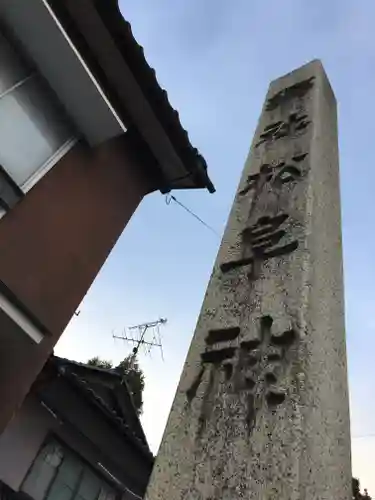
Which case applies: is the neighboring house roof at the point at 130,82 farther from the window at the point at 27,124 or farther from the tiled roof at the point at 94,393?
the tiled roof at the point at 94,393

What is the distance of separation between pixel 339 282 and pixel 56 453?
17.5 ft

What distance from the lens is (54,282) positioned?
5398 millimetres

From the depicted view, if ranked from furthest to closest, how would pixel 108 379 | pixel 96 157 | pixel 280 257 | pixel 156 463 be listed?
1. pixel 108 379
2. pixel 96 157
3. pixel 280 257
4. pixel 156 463

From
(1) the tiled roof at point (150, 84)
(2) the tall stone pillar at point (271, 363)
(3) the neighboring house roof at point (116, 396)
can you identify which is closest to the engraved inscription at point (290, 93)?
(2) the tall stone pillar at point (271, 363)

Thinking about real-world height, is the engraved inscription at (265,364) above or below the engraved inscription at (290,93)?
below

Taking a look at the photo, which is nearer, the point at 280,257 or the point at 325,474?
the point at 325,474

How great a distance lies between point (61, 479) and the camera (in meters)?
6.86

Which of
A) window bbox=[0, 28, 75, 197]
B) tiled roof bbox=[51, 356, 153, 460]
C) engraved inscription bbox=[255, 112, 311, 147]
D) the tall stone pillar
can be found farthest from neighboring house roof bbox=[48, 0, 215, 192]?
the tall stone pillar

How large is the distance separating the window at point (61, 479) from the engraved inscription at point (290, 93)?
5209mm

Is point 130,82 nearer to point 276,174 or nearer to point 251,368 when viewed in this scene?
point 276,174

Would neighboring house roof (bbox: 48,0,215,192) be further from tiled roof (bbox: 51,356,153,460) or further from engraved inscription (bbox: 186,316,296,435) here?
engraved inscription (bbox: 186,316,296,435)

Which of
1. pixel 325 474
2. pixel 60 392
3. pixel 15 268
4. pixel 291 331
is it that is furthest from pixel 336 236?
pixel 60 392

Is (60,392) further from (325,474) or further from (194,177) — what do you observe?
(325,474)

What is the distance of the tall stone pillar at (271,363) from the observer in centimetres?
198
